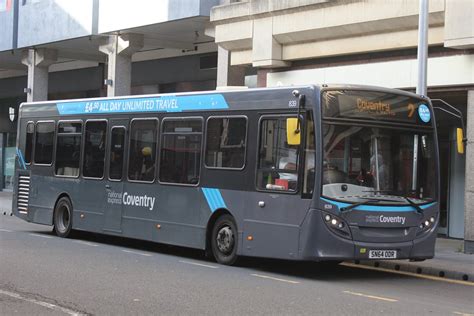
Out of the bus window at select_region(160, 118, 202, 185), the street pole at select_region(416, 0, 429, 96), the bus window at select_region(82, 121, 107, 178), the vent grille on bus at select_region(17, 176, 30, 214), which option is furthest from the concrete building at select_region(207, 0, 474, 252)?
the vent grille on bus at select_region(17, 176, 30, 214)

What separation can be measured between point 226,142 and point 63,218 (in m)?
6.00

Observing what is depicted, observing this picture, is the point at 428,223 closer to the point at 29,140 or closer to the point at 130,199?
the point at 130,199

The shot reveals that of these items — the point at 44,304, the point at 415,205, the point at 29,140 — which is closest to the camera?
the point at 44,304

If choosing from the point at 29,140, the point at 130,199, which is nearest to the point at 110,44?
the point at 29,140

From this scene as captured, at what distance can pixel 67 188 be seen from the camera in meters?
16.5

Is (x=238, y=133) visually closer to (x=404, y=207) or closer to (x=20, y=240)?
(x=404, y=207)

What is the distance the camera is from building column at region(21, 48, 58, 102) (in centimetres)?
2902

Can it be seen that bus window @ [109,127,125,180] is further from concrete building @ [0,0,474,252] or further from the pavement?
concrete building @ [0,0,474,252]

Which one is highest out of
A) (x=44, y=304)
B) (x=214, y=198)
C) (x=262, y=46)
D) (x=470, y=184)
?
(x=262, y=46)

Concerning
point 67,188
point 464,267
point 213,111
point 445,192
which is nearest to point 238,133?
point 213,111

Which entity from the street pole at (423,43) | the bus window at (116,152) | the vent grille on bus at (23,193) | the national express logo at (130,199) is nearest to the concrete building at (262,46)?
the street pole at (423,43)

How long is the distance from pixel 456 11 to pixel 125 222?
806cm

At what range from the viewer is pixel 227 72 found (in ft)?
71.4

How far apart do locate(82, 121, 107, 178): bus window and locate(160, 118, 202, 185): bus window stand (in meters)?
2.16
